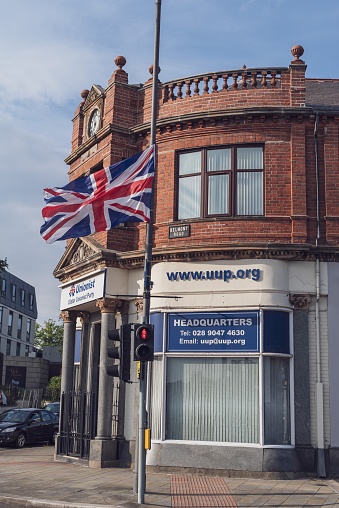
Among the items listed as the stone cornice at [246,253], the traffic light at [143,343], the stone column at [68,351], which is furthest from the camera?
the stone column at [68,351]

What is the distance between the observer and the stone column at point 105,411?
1681 cm

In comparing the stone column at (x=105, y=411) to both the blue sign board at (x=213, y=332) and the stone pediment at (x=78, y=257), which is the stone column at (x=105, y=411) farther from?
the blue sign board at (x=213, y=332)

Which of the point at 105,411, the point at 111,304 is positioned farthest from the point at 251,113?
the point at 105,411

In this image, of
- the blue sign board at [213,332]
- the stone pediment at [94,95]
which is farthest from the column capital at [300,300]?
the stone pediment at [94,95]

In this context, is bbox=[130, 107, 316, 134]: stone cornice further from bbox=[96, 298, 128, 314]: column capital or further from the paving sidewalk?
the paving sidewalk

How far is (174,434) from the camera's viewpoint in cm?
1623

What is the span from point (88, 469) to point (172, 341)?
12.2 ft

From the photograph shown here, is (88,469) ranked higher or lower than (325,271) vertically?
lower

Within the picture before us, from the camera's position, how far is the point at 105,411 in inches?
680

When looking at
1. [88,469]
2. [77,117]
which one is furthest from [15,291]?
[88,469]

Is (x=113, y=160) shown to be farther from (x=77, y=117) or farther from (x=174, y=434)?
(x=174, y=434)

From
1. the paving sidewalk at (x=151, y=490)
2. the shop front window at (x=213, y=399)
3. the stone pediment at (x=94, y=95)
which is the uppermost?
the stone pediment at (x=94, y=95)

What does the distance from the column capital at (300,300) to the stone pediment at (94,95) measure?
28.0 ft

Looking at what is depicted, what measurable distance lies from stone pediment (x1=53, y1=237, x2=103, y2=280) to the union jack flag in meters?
2.20
